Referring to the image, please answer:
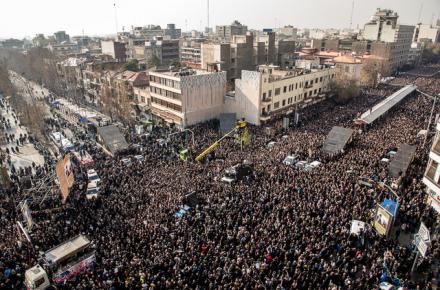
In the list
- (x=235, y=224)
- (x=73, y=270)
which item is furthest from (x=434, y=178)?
(x=73, y=270)

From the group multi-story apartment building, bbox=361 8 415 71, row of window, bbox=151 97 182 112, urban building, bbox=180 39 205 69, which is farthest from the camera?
urban building, bbox=180 39 205 69

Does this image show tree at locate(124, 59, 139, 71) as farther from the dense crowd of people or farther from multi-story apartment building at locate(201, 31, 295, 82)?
the dense crowd of people

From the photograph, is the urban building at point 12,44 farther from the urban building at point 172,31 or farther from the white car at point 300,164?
the white car at point 300,164

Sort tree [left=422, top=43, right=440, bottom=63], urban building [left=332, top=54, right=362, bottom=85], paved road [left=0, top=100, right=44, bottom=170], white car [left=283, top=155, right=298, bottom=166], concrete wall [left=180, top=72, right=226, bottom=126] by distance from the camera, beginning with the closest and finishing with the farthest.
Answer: white car [left=283, top=155, right=298, bottom=166]
paved road [left=0, top=100, right=44, bottom=170]
concrete wall [left=180, top=72, right=226, bottom=126]
urban building [left=332, top=54, right=362, bottom=85]
tree [left=422, top=43, right=440, bottom=63]

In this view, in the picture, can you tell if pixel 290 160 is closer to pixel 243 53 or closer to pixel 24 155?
pixel 24 155

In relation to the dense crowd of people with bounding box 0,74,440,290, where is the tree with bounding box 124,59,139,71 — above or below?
above

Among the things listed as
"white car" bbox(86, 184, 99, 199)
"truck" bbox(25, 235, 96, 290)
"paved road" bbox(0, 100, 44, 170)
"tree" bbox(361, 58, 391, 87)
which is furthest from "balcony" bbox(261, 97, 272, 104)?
"tree" bbox(361, 58, 391, 87)

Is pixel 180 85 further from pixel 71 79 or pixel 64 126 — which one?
pixel 71 79

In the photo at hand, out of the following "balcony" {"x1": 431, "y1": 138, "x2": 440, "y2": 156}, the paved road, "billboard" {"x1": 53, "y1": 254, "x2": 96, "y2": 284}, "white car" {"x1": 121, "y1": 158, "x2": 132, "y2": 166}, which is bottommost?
the paved road
